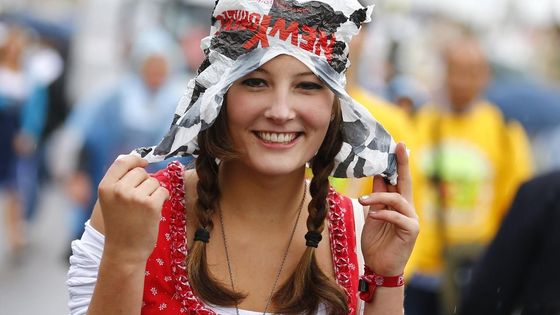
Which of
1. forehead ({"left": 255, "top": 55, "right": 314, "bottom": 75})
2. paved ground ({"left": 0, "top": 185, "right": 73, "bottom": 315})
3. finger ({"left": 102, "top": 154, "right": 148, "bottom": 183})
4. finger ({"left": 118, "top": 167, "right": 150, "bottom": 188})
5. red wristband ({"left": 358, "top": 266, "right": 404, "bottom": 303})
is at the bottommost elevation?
→ paved ground ({"left": 0, "top": 185, "right": 73, "bottom": 315})

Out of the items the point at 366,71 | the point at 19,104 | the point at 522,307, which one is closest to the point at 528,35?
the point at 366,71

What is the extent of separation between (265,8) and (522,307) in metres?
1.88

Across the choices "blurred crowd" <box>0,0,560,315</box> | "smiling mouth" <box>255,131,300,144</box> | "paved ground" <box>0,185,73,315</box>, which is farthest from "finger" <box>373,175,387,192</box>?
"paved ground" <box>0,185,73,315</box>

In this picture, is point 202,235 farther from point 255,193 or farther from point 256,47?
point 256,47

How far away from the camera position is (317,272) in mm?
3232

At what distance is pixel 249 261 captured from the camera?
3.26 meters

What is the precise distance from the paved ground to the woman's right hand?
6.33 m

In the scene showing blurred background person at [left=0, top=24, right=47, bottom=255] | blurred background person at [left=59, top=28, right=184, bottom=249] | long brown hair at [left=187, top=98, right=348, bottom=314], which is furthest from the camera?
blurred background person at [left=0, top=24, right=47, bottom=255]

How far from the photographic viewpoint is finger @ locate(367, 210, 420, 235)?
123 inches

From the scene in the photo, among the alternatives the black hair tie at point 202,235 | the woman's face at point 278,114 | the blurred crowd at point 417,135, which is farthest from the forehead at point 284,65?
the blurred crowd at point 417,135

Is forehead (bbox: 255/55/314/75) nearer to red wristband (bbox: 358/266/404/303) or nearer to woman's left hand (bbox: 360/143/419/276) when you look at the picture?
woman's left hand (bbox: 360/143/419/276)

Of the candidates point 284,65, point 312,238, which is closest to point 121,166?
point 284,65

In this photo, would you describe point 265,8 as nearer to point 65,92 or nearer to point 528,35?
point 65,92

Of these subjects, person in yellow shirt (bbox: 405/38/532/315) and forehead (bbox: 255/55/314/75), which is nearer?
forehead (bbox: 255/55/314/75)
